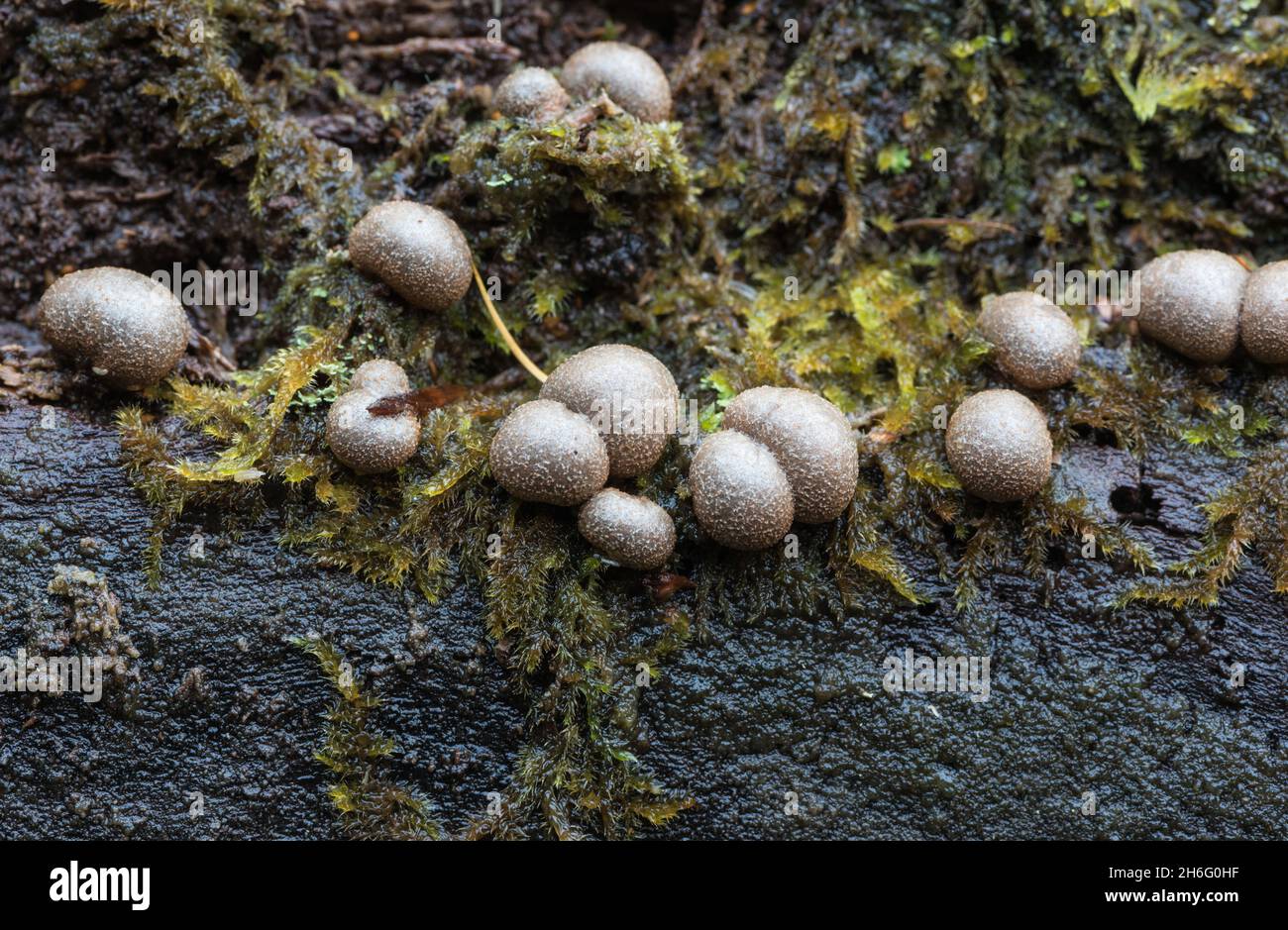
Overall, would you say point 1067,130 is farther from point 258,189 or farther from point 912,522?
point 258,189

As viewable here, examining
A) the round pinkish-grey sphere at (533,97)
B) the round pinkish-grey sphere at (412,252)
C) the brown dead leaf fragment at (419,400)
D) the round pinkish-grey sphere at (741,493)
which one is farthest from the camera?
the round pinkish-grey sphere at (533,97)

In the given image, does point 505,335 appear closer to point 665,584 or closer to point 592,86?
point 592,86

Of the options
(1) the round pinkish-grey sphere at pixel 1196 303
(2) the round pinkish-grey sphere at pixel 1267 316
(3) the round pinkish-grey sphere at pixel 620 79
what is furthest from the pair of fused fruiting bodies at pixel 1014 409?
(3) the round pinkish-grey sphere at pixel 620 79

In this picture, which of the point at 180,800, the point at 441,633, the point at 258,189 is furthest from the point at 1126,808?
the point at 258,189

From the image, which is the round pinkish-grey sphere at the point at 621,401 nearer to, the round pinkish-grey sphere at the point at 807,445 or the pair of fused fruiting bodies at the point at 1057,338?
the round pinkish-grey sphere at the point at 807,445

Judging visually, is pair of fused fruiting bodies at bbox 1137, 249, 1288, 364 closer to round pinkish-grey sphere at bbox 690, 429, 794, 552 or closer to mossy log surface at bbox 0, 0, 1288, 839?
mossy log surface at bbox 0, 0, 1288, 839

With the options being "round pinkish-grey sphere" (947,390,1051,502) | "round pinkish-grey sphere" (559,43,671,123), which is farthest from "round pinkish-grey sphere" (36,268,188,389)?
"round pinkish-grey sphere" (947,390,1051,502)
